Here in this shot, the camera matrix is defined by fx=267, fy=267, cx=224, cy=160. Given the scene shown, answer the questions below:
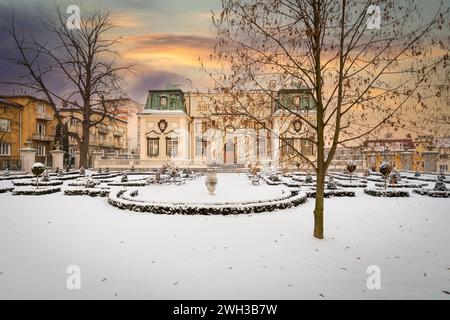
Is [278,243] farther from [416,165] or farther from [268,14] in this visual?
[416,165]

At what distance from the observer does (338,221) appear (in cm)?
773

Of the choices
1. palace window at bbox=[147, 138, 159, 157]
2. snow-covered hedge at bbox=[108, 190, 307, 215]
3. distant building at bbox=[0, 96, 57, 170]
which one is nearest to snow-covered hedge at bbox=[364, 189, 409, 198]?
snow-covered hedge at bbox=[108, 190, 307, 215]

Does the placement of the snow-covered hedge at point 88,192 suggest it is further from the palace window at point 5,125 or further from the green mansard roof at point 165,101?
the palace window at point 5,125

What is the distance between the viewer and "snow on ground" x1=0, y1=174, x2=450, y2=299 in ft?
12.0

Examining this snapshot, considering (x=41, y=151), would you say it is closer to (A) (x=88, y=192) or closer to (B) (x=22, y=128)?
(B) (x=22, y=128)

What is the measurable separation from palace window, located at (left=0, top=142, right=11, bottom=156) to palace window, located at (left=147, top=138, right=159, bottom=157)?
683 inches

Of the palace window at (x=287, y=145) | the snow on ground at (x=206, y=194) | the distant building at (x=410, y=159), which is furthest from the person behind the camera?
the distant building at (x=410, y=159)

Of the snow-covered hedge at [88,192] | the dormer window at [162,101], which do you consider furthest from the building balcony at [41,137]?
the snow-covered hedge at [88,192]

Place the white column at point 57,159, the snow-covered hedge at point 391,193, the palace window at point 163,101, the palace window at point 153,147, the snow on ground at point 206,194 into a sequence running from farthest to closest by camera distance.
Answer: the palace window at point 163,101
the palace window at point 153,147
the white column at point 57,159
the snow-covered hedge at point 391,193
the snow on ground at point 206,194

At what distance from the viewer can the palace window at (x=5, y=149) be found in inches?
1316

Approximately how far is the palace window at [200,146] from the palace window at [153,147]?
18.5ft

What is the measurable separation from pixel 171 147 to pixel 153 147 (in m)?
2.65

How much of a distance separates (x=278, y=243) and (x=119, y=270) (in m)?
3.15

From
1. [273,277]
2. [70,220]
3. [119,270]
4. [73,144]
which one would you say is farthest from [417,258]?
[73,144]
